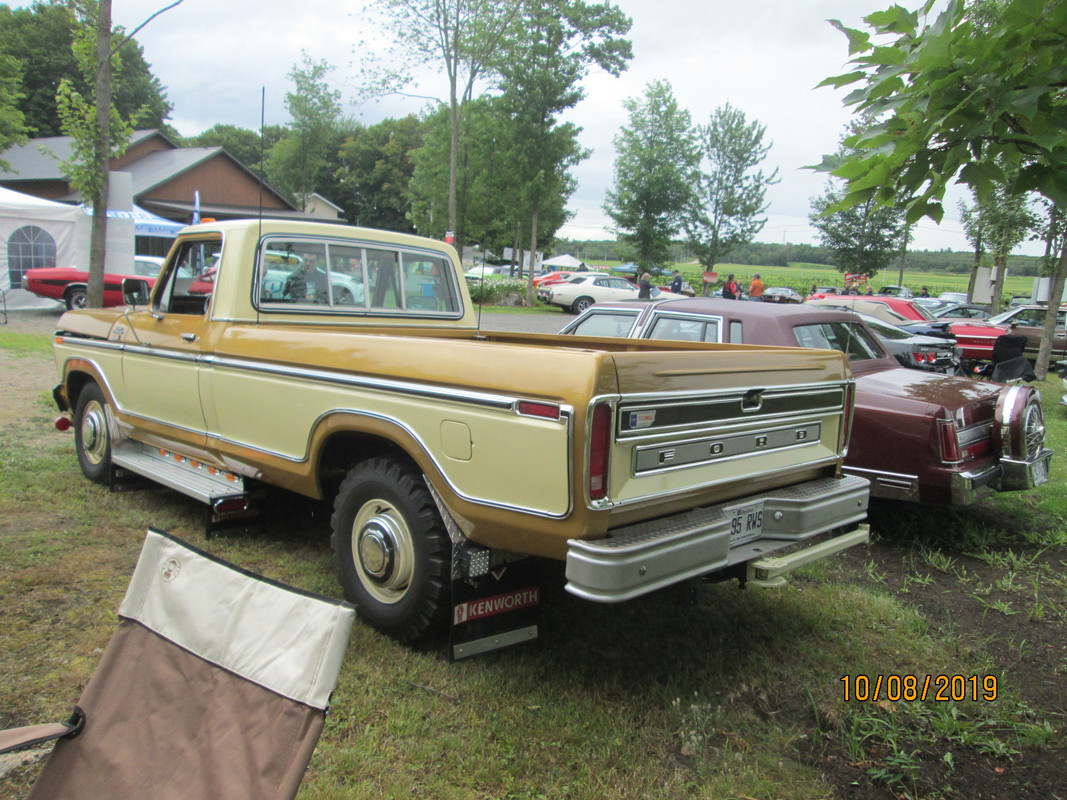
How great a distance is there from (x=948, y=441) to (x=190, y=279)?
507cm

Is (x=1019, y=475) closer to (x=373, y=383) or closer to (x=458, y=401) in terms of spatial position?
(x=458, y=401)

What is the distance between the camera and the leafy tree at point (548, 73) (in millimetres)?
23241

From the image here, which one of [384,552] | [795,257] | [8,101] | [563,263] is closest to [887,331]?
[384,552]

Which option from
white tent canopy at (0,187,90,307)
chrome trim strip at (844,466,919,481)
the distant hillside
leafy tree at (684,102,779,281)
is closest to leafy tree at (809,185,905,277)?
leafy tree at (684,102,779,281)

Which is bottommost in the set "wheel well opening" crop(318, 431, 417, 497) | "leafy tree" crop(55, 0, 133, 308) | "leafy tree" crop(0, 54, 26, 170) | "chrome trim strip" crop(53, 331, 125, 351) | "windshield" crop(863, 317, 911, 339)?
"wheel well opening" crop(318, 431, 417, 497)

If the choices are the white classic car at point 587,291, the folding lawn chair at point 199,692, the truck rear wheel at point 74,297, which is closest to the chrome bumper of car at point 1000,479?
the folding lawn chair at point 199,692

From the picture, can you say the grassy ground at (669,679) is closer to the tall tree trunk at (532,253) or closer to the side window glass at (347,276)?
the side window glass at (347,276)

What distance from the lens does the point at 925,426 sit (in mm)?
5016

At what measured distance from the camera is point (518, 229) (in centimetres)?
3127

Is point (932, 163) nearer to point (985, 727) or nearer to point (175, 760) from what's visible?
point (985, 727)

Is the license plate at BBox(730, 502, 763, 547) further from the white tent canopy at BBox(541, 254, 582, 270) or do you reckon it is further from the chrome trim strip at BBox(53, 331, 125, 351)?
the white tent canopy at BBox(541, 254, 582, 270)

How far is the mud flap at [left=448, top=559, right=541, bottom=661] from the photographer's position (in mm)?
3150

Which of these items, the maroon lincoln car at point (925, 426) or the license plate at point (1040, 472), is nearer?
the maroon lincoln car at point (925, 426)
